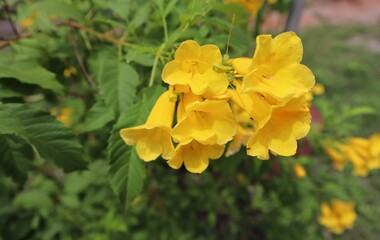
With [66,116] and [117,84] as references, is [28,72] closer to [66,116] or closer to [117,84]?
[117,84]

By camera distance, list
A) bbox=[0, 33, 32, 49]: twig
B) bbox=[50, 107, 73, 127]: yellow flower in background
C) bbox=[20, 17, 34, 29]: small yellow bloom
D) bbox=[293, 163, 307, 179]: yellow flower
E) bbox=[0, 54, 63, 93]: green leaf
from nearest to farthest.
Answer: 1. bbox=[0, 54, 63, 93]: green leaf
2. bbox=[0, 33, 32, 49]: twig
3. bbox=[20, 17, 34, 29]: small yellow bloom
4. bbox=[293, 163, 307, 179]: yellow flower
5. bbox=[50, 107, 73, 127]: yellow flower in background

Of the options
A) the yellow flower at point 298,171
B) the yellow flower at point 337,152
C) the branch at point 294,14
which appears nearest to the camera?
the branch at point 294,14

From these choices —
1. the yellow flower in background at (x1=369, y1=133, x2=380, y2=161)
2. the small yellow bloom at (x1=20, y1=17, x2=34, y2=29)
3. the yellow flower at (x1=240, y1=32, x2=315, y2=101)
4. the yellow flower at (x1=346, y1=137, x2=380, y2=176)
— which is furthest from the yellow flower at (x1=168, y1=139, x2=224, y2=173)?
the yellow flower in background at (x1=369, y1=133, x2=380, y2=161)

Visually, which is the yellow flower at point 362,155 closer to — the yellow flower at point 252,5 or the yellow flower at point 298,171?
the yellow flower at point 298,171

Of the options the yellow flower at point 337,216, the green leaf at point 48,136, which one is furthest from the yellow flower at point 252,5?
the yellow flower at point 337,216

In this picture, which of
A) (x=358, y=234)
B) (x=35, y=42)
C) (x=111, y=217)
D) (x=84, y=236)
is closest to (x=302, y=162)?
(x=111, y=217)

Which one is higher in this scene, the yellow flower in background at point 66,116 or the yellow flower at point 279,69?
the yellow flower at point 279,69

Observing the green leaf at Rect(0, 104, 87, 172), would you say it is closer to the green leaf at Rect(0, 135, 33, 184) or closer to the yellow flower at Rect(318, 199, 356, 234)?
the green leaf at Rect(0, 135, 33, 184)
